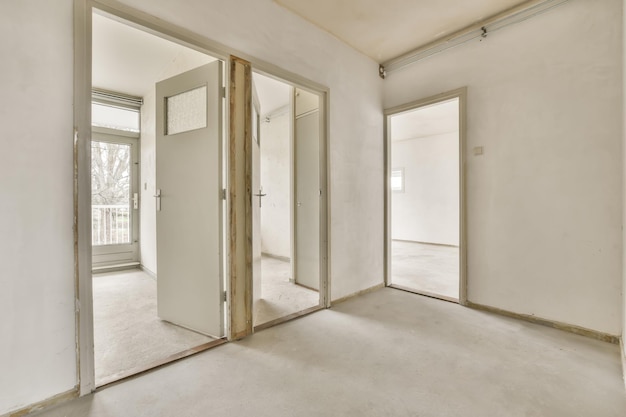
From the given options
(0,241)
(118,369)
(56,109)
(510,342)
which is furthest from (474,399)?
(56,109)

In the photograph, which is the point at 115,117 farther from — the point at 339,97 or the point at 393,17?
the point at 393,17

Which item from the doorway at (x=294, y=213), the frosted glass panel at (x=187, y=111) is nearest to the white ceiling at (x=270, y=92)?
the doorway at (x=294, y=213)

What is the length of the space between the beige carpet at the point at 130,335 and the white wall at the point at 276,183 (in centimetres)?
245

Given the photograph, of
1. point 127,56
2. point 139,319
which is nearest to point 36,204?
point 139,319

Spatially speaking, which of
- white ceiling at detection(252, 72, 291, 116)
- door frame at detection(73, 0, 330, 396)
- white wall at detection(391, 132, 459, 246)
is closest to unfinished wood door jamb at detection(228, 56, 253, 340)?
door frame at detection(73, 0, 330, 396)

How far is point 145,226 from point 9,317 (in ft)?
11.0

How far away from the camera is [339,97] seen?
303 centimetres

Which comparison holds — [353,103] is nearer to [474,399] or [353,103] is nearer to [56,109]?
[56,109]

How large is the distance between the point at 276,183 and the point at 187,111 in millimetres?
3171

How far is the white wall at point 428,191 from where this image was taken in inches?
274

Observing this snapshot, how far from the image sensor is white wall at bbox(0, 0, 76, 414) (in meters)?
1.35

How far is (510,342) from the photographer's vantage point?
2.15 metres

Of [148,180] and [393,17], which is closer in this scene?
[393,17]

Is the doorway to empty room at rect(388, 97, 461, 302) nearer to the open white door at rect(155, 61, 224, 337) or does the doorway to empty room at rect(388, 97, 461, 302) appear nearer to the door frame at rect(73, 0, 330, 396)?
the open white door at rect(155, 61, 224, 337)
